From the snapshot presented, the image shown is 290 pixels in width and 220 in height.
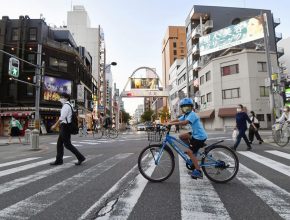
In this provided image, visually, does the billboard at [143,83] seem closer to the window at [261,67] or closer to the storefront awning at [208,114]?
the storefront awning at [208,114]

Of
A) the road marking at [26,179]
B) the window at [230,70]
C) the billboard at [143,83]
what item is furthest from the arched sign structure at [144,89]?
the road marking at [26,179]

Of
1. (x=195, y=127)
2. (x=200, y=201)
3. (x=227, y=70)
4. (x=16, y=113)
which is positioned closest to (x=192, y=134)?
(x=195, y=127)

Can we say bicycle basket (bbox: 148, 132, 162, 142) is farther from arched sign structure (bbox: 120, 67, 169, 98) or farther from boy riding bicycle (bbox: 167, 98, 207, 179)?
arched sign structure (bbox: 120, 67, 169, 98)

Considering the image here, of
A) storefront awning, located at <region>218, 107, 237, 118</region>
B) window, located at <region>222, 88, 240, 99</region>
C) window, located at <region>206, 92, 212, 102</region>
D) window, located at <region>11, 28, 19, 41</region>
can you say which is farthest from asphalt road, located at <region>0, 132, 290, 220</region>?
window, located at <region>206, 92, 212, 102</region>

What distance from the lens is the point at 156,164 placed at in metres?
4.91

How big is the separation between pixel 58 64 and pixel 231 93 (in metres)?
26.2

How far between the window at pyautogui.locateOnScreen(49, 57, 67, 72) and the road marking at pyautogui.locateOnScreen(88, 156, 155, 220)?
3824 cm

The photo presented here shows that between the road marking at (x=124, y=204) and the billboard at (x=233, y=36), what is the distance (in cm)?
3715

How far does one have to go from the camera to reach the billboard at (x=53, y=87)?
37.7m

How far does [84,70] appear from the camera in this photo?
51.3 metres

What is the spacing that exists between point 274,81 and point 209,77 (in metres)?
29.5

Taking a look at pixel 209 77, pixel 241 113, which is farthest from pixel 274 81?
pixel 209 77

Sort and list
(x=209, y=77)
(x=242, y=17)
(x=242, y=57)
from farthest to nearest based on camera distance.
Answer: (x=242, y=17)
(x=209, y=77)
(x=242, y=57)

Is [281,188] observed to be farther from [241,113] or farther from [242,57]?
[242,57]
